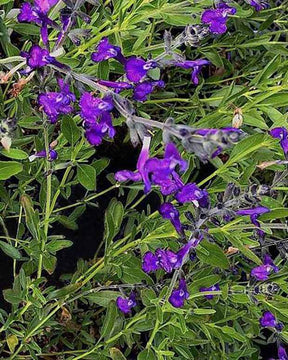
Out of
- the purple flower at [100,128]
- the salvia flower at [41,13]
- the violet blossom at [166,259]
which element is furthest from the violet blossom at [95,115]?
the violet blossom at [166,259]

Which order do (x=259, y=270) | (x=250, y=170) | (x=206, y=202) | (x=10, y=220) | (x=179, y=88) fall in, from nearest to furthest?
(x=206, y=202), (x=250, y=170), (x=259, y=270), (x=10, y=220), (x=179, y=88)

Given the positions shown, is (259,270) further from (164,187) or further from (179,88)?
(179,88)

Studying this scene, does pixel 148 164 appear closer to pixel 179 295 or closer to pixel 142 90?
pixel 142 90

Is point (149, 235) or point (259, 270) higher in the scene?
point (149, 235)

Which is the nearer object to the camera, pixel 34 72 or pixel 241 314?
pixel 34 72

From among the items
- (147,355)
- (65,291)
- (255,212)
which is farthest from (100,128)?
(147,355)

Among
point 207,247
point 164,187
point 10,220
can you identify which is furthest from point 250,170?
point 10,220
